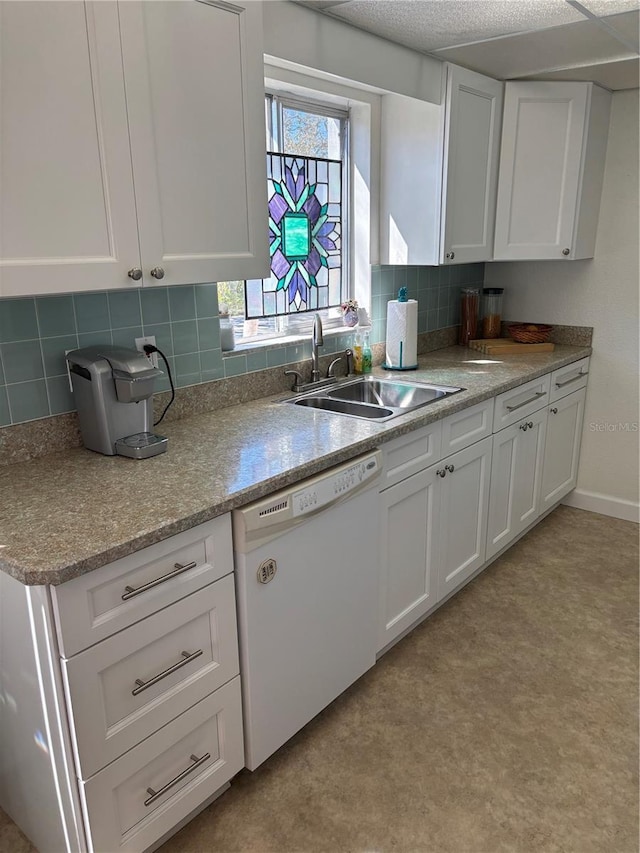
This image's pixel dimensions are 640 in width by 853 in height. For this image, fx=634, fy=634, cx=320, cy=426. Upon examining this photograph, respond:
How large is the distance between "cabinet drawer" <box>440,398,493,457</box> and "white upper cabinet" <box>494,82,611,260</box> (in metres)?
0.96

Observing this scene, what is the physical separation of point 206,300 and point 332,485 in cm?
84

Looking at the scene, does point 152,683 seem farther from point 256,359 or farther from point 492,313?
point 492,313

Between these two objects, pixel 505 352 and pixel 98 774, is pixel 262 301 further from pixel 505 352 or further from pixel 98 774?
pixel 98 774

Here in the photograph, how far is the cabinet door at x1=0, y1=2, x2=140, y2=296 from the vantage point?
1308 mm

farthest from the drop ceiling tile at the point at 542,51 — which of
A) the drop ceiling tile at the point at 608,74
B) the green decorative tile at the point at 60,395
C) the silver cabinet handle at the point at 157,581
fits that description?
the silver cabinet handle at the point at 157,581

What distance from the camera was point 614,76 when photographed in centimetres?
277

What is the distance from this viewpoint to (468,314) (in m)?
3.46

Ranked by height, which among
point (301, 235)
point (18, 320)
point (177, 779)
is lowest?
point (177, 779)

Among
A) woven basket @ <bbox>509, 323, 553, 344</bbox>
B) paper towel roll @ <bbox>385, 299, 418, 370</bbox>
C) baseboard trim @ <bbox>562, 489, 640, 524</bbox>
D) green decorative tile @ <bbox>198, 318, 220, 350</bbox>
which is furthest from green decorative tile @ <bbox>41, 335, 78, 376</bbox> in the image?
baseboard trim @ <bbox>562, 489, 640, 524</bbox>

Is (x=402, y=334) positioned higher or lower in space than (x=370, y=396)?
higher

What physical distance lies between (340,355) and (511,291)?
4.60 feet

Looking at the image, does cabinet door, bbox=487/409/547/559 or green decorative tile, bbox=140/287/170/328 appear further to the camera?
cabinet door, bbox=487/409/547/559

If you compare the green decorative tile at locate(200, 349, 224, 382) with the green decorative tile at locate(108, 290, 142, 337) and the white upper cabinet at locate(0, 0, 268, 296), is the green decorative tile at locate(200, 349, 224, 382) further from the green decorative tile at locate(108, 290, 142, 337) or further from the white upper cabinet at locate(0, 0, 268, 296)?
the white upper cabinet at locate(0, 0, 268, 296)

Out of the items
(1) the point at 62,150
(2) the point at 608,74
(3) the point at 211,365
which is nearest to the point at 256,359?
(3) the point at 211,365
